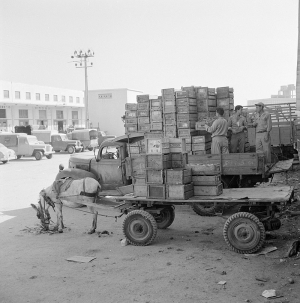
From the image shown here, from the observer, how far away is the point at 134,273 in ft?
22.7

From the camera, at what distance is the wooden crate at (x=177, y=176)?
8039mm

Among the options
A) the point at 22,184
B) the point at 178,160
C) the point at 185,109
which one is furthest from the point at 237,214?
the point at 22,184

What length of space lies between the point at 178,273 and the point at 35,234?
14.0ft

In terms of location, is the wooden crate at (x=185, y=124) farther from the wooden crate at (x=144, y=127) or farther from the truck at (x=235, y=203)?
the truck at (x=235, y=203)

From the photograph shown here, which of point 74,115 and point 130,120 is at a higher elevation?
point 74,115

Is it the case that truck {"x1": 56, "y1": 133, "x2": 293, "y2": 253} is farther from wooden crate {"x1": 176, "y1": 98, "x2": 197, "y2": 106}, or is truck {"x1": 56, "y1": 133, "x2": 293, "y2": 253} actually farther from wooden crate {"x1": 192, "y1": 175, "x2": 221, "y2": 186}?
wooden crate {"x1": 176, "y1": 98, "x2": 197, "y2": 106}

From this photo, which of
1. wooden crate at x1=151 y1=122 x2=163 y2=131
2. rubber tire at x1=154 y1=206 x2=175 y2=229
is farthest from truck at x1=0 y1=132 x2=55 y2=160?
rubber tire at x1=154 y1=206 x2=175 y2=229

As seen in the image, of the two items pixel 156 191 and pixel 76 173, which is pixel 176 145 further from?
pixel 76 173

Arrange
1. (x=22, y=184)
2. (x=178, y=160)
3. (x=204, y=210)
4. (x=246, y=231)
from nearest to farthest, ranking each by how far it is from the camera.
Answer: (x=246, y=231)
(x=178, y=160)
(x=204, y=210)
(x=22, y=184)

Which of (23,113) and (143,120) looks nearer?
(143,120)

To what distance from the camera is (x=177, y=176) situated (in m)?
8.06

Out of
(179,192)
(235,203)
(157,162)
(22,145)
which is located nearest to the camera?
(235,203)

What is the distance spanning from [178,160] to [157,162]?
50 cm

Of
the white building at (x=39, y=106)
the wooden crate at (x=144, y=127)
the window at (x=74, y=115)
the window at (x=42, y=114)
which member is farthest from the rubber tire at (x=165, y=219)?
the window at (x=74, y=115)
